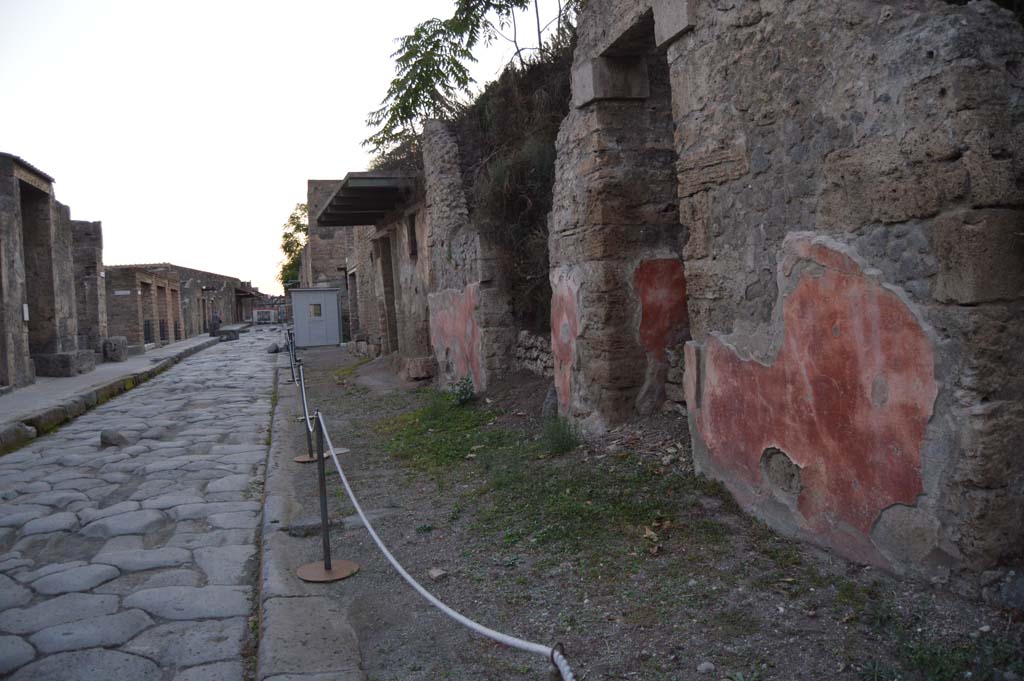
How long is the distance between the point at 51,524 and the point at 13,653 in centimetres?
213

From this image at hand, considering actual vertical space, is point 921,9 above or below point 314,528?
above

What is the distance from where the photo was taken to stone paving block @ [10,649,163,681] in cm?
292

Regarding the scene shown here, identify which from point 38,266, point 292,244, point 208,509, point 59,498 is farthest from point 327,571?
point 292,244

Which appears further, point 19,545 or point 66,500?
point 66,500

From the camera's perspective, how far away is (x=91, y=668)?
9.79 feet

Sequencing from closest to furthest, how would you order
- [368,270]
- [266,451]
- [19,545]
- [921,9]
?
1. [921,9]
2. [19,545]
3. [266,451]
4. [368,270]

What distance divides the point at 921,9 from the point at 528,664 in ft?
8.70

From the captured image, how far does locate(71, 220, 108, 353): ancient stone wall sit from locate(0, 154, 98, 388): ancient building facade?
2947mm

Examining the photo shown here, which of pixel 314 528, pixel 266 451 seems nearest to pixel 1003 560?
pixel 314 528

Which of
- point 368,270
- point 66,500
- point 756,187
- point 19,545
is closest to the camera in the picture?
point 756,187

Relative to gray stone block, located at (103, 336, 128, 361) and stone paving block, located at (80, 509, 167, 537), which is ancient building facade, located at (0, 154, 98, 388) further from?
stone paving block, located at (80, 509, 167, 537)

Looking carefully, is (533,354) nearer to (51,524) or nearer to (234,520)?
(234,520)

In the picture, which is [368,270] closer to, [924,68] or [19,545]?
[19,545]

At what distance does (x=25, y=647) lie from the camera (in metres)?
3.17
